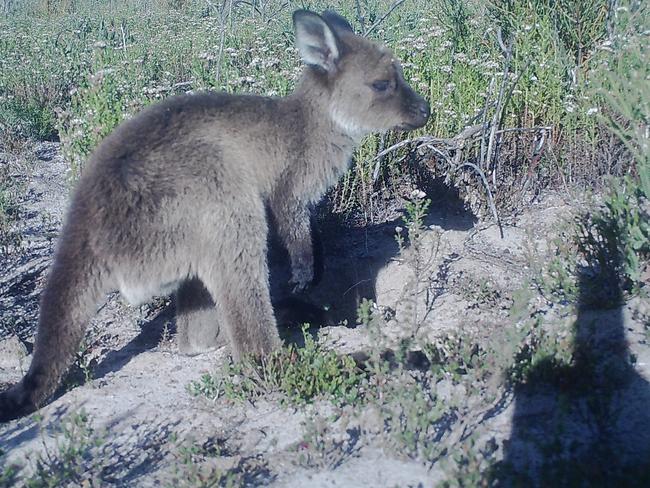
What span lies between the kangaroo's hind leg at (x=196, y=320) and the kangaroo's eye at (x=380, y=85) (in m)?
1.88

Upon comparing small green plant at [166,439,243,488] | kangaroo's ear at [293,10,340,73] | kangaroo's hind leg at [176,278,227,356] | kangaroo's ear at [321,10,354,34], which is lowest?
small green plant at [166,439,243,488]

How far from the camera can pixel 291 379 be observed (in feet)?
13.5

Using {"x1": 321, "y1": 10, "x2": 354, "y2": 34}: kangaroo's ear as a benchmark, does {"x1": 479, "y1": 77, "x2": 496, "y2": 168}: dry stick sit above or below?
below

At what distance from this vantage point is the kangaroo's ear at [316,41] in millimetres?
4980

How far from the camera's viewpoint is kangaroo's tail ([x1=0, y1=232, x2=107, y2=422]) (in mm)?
4047

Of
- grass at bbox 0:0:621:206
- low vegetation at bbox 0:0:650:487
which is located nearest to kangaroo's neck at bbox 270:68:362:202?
low vegetation at bbox 0:0:650:487

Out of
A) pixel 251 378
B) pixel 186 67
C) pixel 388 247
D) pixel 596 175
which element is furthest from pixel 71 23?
pixel 251 378

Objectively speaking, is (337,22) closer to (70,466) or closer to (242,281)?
(242,281)

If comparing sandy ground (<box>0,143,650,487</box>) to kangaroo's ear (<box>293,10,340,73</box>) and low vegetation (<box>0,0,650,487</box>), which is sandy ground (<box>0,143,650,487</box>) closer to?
low vegetation (<box>0,0,650,487</box>)

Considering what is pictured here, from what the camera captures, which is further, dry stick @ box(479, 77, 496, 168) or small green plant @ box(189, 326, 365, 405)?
dry stick @ box(479, 77, 496, 168)

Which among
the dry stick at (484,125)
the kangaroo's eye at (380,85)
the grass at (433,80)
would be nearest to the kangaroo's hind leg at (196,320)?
the grass at (433,80)

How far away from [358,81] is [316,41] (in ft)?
1.36

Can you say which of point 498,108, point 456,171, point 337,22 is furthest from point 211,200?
point 456,171

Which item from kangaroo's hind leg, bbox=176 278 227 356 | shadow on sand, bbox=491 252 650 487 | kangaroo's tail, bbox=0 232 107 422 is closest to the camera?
shadow on sand, bbox=491 252 650 487
